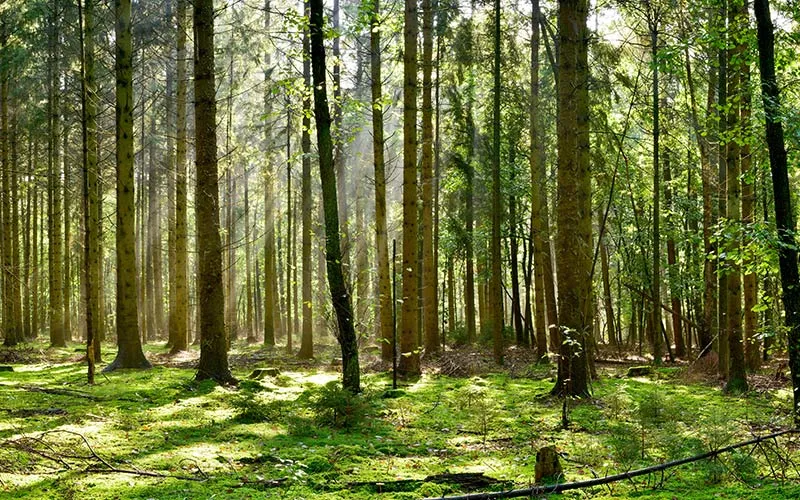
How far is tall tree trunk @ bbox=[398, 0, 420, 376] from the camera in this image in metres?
13.6

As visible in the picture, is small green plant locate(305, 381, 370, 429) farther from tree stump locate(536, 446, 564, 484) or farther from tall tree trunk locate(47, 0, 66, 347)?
tall tree trunk locate(47, 0, 66, 347)

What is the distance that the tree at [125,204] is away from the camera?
13391mm

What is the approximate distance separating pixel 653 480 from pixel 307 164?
1555cm

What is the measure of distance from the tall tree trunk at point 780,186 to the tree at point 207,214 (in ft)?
27.3

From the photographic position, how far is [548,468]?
4887 mm

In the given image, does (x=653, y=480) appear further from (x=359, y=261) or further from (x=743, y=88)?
(x=359, y=261)

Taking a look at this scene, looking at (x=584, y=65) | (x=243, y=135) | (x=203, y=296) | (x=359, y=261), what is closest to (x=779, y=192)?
(x=584, y=65)

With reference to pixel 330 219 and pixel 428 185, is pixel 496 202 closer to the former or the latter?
pixel 428 185

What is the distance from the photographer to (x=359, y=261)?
2523 centimetres

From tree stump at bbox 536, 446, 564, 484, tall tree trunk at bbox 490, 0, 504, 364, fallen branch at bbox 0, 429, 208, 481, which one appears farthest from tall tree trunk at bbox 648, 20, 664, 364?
fallen branch at bbox 0, 429, 208, 481

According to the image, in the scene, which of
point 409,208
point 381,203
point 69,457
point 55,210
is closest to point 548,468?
point 69,457

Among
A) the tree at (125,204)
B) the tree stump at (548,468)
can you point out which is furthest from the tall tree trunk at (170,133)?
the tree stump at (548,468)

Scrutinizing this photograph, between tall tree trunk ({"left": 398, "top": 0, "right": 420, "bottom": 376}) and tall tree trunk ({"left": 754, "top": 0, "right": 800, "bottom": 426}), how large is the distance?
24.9 ft

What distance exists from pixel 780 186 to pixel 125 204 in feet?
39.8
